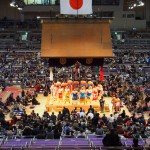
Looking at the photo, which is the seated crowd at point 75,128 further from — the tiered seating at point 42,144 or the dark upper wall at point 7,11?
the dark upper wall at point 7,11

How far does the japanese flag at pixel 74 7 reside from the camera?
16.5 m

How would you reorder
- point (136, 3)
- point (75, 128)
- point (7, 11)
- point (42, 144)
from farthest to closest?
point (7, 11) → point (136, 3) → point (75, 128) → point (42, 144)

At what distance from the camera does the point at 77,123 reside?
12.9 m

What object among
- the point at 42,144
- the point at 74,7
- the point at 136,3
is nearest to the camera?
the point at 42,144

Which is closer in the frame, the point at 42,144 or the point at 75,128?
Result: the point at 42,144

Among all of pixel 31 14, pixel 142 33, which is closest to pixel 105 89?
pixel 142 33

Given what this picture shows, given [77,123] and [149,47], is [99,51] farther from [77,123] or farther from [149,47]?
[149,47]

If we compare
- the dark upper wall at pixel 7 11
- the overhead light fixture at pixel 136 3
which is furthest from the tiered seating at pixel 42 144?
the dark upper wall at pixel 7 11

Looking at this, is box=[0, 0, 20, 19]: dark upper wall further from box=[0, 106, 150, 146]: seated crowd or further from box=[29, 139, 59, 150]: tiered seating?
box=[29, 139, 59, 150]: tiered seating

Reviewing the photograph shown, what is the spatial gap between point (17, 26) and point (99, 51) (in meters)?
20.3

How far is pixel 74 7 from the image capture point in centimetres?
1652

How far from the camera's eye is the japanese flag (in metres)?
16.5

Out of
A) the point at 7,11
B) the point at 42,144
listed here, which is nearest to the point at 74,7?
the point at 42,144

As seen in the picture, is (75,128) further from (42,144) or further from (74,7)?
(74,7)
